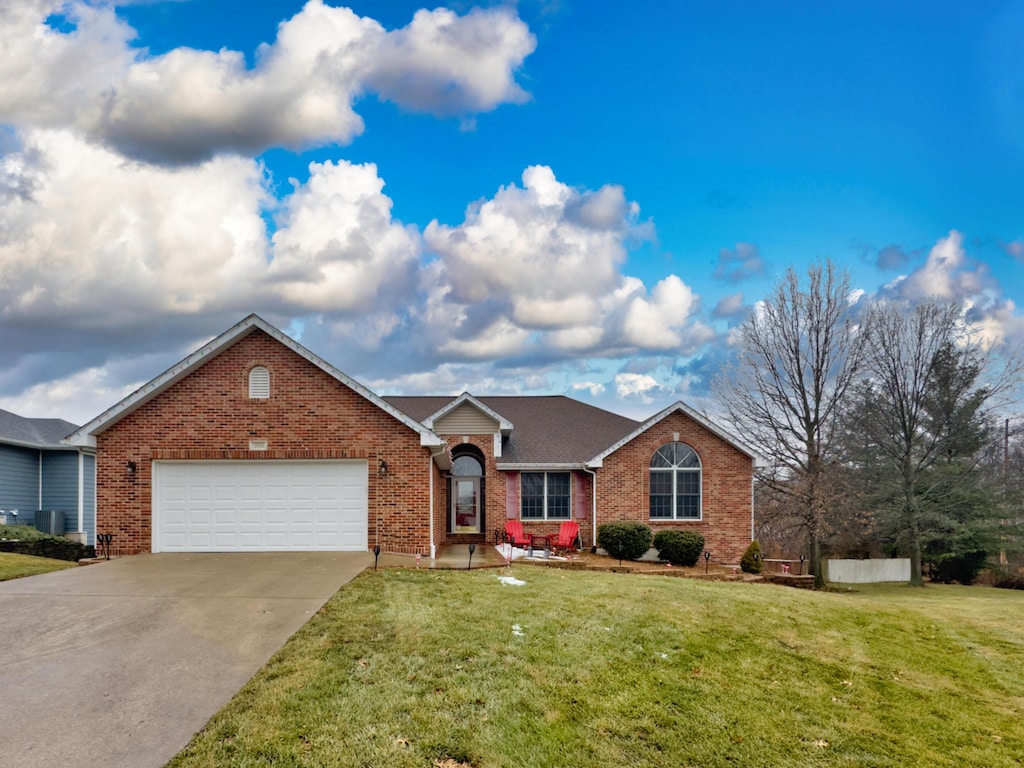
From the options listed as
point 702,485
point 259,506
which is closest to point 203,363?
point 259,506

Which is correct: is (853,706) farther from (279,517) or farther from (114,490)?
(114,490)

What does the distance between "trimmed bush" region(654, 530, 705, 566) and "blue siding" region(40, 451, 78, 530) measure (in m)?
23.1

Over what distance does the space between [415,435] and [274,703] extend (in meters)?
9.88

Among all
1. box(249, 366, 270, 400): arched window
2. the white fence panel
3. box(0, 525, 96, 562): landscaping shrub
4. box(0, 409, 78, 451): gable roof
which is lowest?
the white fence panel

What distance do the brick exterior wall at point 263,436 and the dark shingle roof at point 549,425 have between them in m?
6.79

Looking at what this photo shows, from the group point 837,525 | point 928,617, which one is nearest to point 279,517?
point 928,617

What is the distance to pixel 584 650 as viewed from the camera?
8.48m

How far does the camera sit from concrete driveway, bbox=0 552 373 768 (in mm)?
5840

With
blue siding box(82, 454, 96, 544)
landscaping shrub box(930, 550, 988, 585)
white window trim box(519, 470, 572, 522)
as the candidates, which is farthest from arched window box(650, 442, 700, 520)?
blue siding box(82, 454, 96, 544)

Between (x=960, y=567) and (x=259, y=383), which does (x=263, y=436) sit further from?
(x=960, y=567)

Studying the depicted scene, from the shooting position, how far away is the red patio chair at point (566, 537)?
815 inches

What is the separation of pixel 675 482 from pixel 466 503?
26.1 feet

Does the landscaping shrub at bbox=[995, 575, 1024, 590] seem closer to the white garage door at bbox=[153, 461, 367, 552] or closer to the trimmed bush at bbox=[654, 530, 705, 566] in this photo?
the trimmed bush at bbox=[654, 530, 705, 566]

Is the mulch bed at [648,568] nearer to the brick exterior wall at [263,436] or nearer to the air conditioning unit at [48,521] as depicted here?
the brick exterior wall at [263,436]
